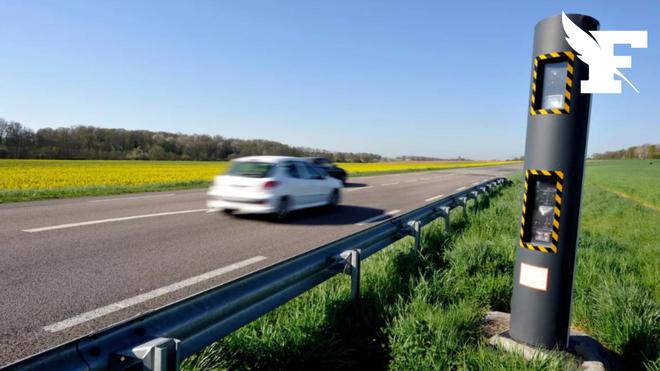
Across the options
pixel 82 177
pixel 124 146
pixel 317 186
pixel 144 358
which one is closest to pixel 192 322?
pixel 144 358

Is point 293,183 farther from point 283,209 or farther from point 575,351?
point 575,351

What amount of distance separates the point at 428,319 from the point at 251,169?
7.25 m

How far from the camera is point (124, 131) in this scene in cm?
8188

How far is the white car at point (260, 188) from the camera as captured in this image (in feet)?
30.5

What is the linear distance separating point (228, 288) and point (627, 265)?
5.28 m

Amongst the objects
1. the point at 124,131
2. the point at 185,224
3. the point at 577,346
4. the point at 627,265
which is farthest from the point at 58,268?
the point at 124,131

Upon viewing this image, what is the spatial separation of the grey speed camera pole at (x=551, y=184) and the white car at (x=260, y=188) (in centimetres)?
695

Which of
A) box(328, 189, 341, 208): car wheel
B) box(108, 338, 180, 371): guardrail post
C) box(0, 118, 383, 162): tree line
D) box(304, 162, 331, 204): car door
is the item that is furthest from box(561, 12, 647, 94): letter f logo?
box(0, 118, 383, 162): tree line

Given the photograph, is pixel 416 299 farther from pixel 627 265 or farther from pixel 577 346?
pixel 627 265

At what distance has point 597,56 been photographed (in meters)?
2.68

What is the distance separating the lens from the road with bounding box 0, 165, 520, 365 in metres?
3.71

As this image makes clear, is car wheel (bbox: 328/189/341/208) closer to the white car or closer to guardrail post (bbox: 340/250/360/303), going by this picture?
the white car

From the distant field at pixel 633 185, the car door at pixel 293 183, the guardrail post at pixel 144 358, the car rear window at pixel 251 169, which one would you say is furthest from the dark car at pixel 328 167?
the guardrail post at pixel 144 358

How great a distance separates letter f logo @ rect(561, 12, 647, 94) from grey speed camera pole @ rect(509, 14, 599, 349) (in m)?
0.03
